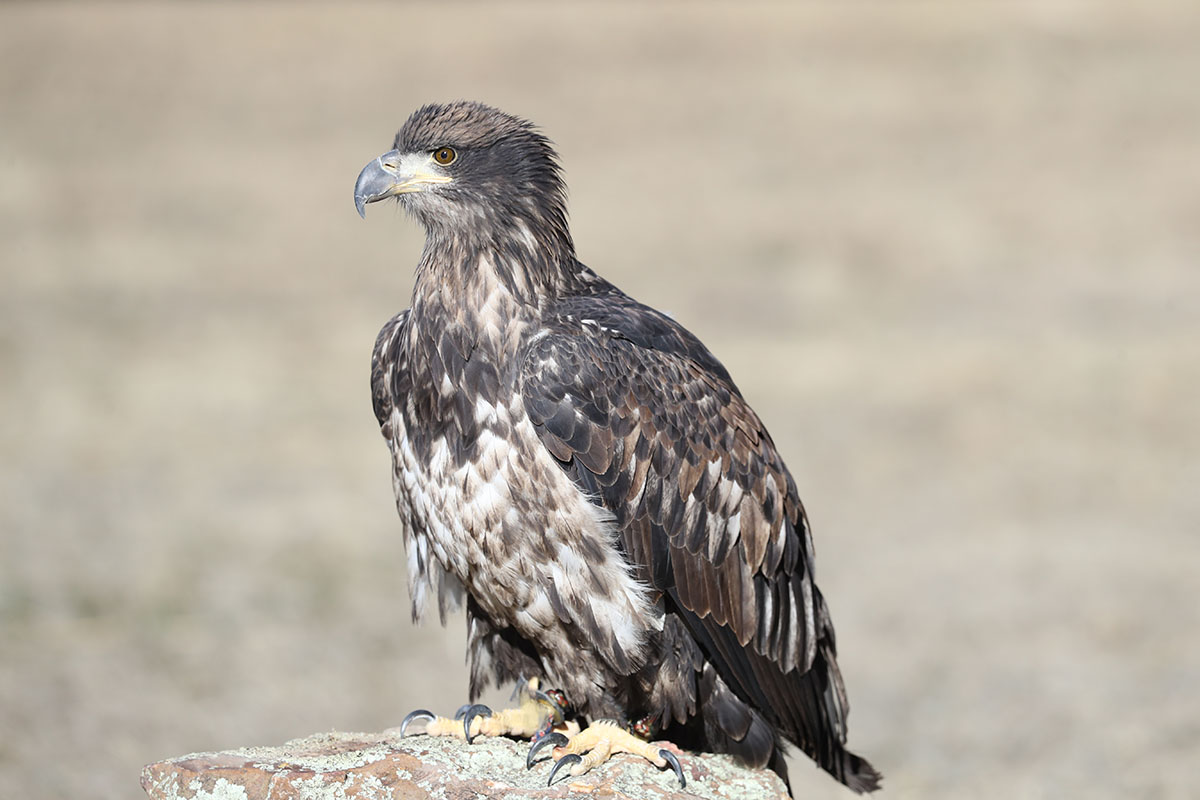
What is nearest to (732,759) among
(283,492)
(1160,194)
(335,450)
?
(283,492)

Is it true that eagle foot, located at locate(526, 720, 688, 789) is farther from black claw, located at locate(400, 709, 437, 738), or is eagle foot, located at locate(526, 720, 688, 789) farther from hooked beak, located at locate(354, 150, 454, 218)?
hooked beak, located at locate(354, 150, 454, 218)

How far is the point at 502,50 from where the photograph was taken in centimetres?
3197

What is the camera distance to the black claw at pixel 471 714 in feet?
19.3

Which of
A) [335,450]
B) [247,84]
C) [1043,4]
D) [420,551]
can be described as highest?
[1043,4]

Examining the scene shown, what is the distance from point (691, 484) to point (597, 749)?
1.13 meters

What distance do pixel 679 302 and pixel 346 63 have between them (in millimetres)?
14397

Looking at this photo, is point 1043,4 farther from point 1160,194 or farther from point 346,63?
point 346,63

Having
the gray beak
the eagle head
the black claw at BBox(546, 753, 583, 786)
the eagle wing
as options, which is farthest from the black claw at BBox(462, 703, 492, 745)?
the gray beak

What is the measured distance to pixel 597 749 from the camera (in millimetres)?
5582

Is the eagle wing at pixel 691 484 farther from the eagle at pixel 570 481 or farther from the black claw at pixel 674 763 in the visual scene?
the black claw at pixel 674 763

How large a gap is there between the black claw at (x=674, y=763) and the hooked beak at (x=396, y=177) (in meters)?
2.49

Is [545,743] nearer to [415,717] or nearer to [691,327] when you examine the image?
[415,717]

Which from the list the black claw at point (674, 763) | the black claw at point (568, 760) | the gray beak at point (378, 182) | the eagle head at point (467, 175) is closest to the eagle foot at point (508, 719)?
the black claw at point (568, 760)

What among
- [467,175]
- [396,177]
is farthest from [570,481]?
A: [396,177]
